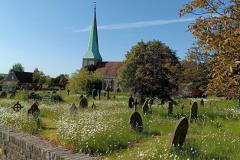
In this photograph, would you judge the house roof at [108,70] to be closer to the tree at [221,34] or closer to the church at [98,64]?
the church at [98,64]

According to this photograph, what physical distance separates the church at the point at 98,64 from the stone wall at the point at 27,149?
284ft

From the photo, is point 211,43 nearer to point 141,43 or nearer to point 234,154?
point 234,154

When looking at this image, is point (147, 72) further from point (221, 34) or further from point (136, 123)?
point (221, 34)

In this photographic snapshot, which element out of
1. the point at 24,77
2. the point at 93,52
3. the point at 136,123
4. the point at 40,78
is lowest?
the point at 136,123

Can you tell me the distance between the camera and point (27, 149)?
1084cm

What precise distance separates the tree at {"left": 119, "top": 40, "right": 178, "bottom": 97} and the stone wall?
20.5m

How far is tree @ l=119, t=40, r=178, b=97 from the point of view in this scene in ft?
110

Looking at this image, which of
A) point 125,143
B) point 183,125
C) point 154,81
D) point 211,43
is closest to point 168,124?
point 125,143

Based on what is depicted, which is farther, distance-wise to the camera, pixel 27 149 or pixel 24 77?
pixel 24 77

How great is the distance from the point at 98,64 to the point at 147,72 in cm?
7865

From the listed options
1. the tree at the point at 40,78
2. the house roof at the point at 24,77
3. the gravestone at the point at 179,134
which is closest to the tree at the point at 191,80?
the gravestone at the point at 179,134

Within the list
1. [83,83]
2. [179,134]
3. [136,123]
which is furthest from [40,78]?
[179,134]

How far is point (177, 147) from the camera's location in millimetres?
9789

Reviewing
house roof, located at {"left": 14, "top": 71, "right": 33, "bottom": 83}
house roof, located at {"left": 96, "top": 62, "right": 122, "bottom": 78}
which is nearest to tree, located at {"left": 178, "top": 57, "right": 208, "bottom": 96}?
house roof, located at {"left": 96, "top": 62, "right": 122, "bottom": 78}
